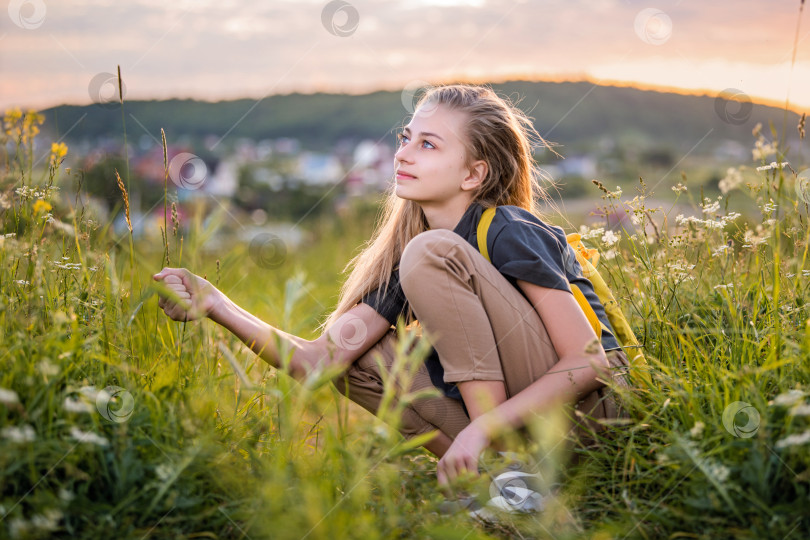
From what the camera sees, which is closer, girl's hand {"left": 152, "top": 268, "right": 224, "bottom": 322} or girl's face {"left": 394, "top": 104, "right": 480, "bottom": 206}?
girl's hand {"left": 152, "top": 268, "right": 224, "bottom": 322}

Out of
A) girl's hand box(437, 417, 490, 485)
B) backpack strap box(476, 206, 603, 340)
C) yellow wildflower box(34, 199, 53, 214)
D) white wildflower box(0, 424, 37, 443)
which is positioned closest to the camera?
white wildflower box(0, 424, 37, 443)

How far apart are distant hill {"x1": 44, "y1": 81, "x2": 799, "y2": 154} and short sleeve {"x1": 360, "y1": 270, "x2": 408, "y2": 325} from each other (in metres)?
19.4

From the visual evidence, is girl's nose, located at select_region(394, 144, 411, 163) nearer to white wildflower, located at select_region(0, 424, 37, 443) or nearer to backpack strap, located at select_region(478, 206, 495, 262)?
backpack strap, located at select_region(478, 206, 495, 262)

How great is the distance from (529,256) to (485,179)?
0.61m

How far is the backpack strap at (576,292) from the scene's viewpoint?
2146 millimetres

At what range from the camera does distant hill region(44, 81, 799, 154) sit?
22.9 metres

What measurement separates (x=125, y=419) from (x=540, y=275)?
3.93 ft

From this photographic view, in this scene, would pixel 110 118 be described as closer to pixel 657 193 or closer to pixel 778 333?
pixel 657 193

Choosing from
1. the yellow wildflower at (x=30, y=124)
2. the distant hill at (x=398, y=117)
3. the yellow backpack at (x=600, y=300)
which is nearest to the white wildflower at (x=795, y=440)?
the yellow backpack at (x=600, y=300)

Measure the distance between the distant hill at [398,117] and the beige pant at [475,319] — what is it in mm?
19821

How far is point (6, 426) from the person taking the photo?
4.83 ft

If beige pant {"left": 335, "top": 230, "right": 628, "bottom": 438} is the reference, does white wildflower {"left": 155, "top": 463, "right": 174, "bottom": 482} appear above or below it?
below

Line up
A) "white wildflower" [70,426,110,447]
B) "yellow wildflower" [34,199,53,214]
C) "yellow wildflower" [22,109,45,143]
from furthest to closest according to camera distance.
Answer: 1. "yellow wildflower" [22,109,45,143]
2. "yellow wildflower" [34,199,53,214]
3. "white wildflower" [70,426,110,447]

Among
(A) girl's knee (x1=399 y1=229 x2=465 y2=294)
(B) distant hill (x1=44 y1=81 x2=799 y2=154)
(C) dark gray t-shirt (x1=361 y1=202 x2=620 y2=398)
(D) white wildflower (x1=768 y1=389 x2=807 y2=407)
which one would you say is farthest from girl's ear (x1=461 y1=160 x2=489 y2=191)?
(B) distant hill (x1=44 y1=81 x2=799 y2=154)
